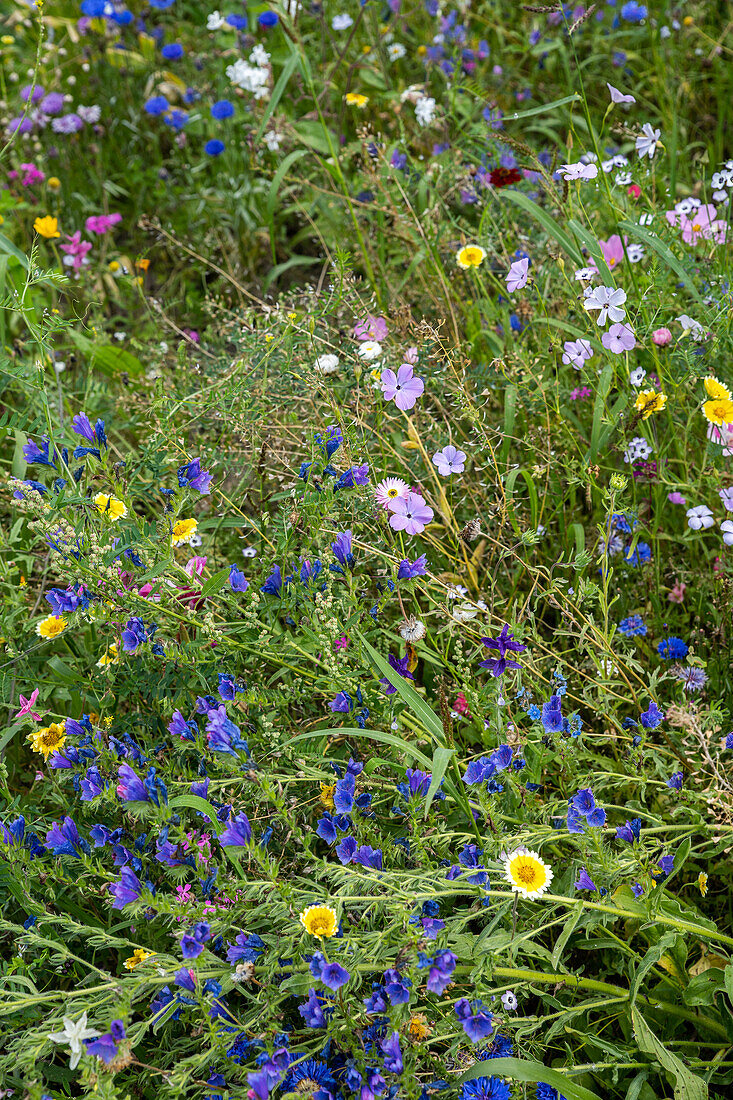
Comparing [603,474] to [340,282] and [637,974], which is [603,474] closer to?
[340,282]

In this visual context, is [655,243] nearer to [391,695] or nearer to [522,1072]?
[391,695]

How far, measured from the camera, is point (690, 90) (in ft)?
12.0

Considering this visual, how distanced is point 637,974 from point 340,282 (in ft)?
5.01

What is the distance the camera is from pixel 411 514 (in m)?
1.74

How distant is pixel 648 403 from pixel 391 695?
0.83m

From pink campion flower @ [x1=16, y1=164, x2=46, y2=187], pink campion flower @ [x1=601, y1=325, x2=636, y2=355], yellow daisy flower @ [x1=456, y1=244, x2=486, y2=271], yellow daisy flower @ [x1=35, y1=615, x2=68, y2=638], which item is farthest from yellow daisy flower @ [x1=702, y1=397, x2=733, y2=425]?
pink campion flower @ [x1=16, y1=164, x2=46, y2=187]

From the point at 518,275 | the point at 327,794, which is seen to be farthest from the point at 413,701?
the point at 518,275

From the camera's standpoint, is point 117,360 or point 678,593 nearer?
point 678,593

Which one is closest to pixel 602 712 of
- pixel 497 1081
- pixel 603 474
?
pixel 497 1081

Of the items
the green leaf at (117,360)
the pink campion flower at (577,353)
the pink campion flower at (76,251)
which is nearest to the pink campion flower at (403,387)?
the pink campion flower at (577,353)

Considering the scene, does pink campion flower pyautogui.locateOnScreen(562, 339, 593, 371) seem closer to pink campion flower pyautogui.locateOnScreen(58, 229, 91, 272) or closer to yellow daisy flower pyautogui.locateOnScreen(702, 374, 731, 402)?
yellow daisy flower pyautogui.locateOnScreen(702, 374, 731, 402)

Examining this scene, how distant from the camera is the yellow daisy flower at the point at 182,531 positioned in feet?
5.90

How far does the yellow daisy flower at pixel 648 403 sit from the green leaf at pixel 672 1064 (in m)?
1.10

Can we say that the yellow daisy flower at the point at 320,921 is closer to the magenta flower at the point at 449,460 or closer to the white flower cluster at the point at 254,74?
the magenta flower at the point at 449,460
